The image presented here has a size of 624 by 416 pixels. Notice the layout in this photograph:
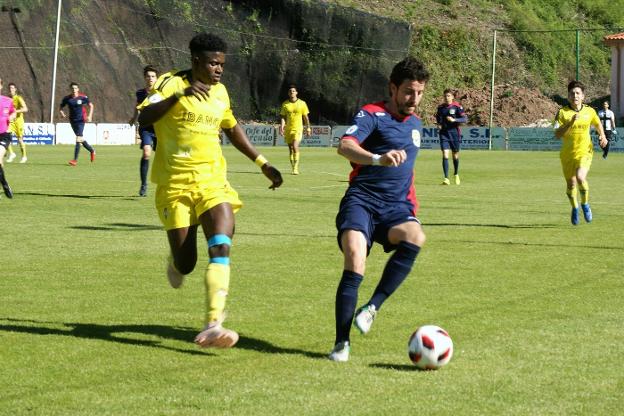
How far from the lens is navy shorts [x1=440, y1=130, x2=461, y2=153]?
2630 centimetres

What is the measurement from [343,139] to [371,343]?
1.36 meters

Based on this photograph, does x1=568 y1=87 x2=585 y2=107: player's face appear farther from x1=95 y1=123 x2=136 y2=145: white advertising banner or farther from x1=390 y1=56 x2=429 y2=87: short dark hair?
x1=95 y1=123 x2=136 y2=145: white advertising banner

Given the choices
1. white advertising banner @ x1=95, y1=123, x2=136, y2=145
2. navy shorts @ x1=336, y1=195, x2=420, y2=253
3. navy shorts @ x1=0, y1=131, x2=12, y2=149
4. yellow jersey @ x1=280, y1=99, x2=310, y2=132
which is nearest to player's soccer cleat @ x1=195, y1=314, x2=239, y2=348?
navy shorts @ x1=336, y1=195, x2=420, y2=253

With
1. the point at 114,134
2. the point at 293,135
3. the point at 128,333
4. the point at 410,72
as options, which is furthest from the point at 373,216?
the point at 114,134

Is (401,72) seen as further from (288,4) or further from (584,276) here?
(288,4)

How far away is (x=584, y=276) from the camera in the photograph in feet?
35.7

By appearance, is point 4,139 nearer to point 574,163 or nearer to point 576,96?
point 574,163

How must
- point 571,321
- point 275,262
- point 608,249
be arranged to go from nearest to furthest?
point 571,321 → point 275,262 → point 608,249

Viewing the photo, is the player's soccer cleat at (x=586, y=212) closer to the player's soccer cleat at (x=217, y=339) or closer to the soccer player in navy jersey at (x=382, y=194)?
the soccer player in navy jersey at (x=382, y=194)

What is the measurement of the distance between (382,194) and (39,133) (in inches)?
1702

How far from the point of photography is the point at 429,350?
6559 millimetres

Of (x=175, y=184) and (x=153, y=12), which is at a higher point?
(x=153, y=12)

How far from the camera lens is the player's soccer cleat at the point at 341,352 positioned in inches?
268

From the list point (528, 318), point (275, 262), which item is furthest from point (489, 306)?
point (275, 262)
